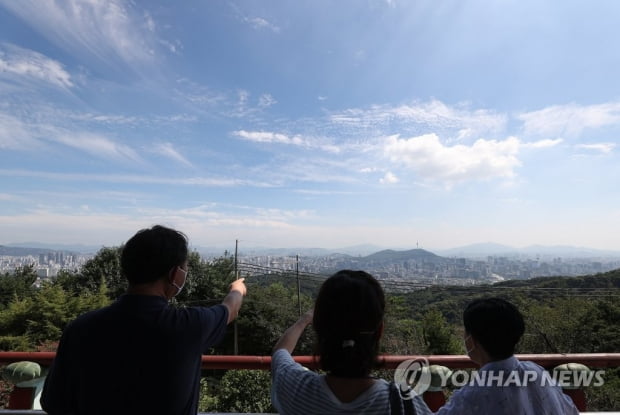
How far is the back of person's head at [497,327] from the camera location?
1.24 meters

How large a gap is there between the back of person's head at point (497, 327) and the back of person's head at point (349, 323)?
0.52 m

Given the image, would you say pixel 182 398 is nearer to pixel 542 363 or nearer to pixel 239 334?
pixel 542 363

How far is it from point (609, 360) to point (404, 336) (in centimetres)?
1408

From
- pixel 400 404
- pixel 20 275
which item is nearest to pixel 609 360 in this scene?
pixel 400 404

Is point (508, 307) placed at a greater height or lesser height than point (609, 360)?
greater

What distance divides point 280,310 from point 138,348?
1798 cm

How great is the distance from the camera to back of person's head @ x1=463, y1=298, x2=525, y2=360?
1.24 metres

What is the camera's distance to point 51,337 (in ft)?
43.1

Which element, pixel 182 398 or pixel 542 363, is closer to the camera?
pixel 182 398

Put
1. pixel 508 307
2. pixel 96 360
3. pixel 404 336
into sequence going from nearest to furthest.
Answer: pixel 96 360 < pixel 508 307 < pixel 404 336

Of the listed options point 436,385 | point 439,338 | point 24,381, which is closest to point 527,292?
point 439,338

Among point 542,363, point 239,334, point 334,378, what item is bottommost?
point 239,334

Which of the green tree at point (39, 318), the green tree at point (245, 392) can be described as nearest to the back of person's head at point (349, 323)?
the green tree at point (245, 392)

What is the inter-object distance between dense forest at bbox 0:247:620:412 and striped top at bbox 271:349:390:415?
295 inches
